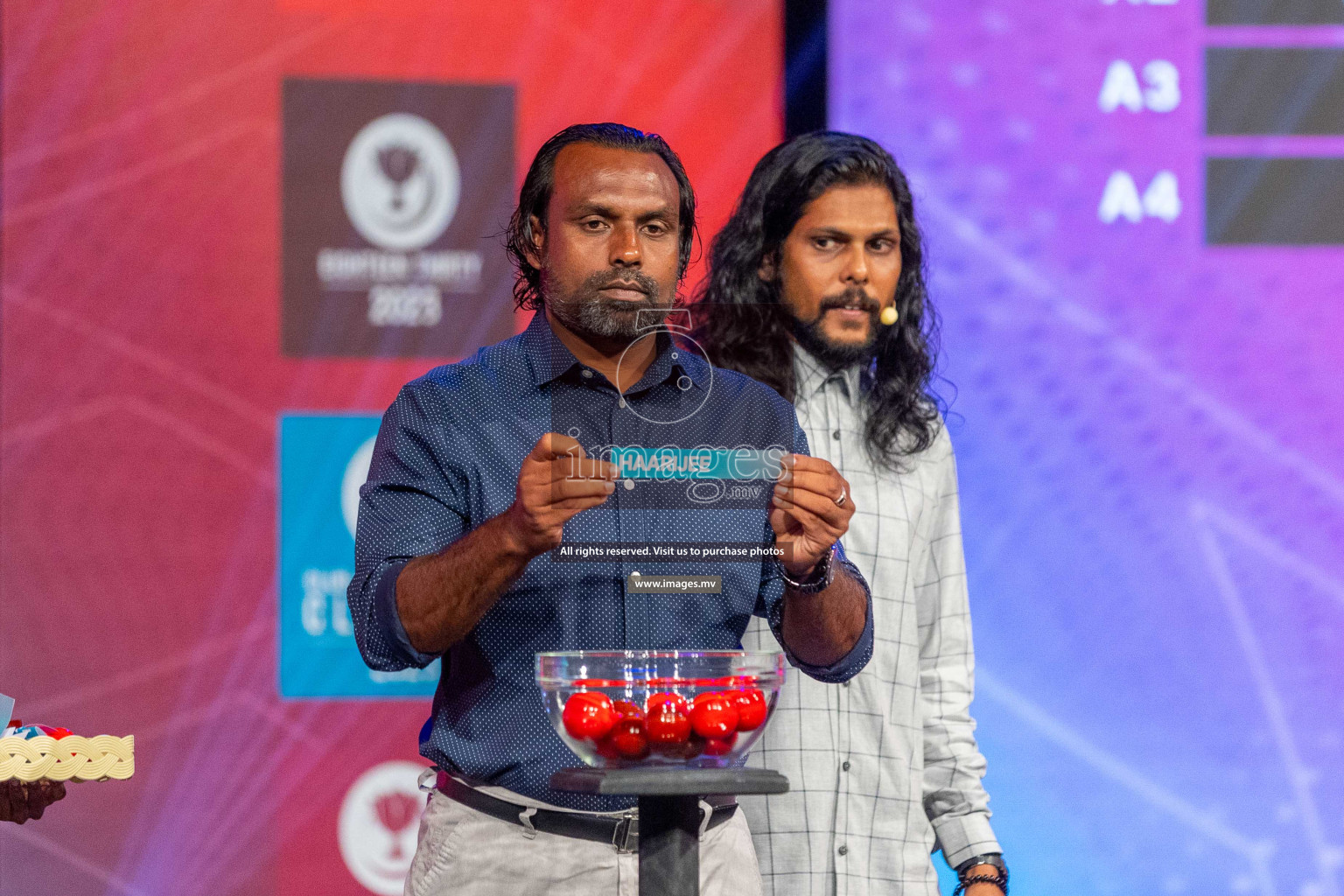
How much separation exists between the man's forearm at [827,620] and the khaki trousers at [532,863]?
0.24 metres

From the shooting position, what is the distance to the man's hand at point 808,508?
4.35 feet

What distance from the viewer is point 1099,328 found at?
115 inches

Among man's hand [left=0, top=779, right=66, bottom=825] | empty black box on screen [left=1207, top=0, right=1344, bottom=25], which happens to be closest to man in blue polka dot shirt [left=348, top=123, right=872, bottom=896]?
man's hand [left=0, top=779, right=66, bottom=825]

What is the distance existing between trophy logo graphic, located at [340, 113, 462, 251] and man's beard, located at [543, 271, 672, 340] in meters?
1.42

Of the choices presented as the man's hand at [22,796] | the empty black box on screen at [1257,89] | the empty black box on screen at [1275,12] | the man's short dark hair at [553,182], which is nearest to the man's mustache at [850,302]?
the man's short dark hair at [553,182]

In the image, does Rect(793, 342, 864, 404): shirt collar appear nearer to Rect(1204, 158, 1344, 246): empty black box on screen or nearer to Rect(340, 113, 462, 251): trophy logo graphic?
Rect(340, 113, 462, 251): trophy logo graphic

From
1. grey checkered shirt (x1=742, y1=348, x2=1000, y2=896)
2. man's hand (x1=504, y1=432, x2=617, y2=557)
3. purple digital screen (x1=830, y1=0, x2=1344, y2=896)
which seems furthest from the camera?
purple digital screen (x1=830, y1=0, x2=1344, y2=896)

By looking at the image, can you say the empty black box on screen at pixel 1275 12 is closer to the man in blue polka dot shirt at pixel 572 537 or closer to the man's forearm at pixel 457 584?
the man in blue polka dot shirt at pixel 572 537

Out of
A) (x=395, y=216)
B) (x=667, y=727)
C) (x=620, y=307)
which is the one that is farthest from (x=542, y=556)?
(x=395, y=216)

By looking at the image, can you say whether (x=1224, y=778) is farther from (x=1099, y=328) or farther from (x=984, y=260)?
(x=984, y=260)

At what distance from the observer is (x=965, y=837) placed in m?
1.95

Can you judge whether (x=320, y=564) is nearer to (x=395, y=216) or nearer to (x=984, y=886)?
(x=395, y=216)

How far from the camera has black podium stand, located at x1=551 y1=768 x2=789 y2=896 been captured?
110 centimetres

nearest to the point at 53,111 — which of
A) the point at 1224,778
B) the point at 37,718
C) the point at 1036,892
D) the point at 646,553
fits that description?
the point at 37,718
